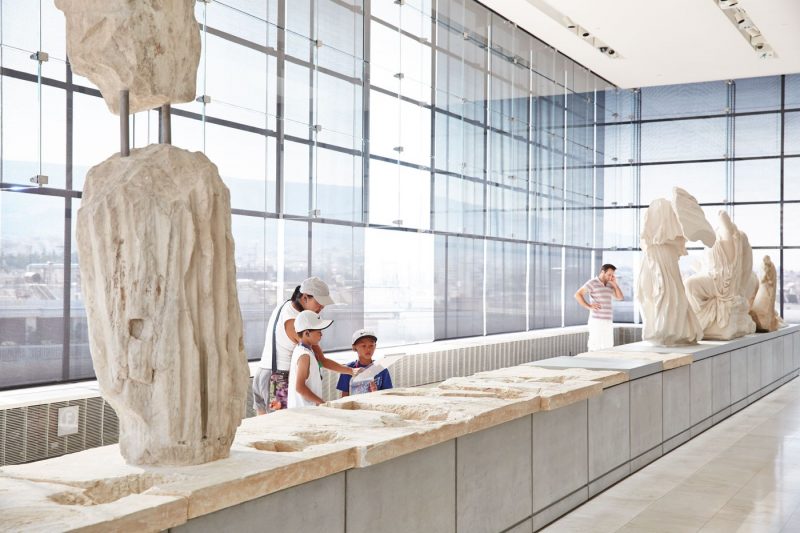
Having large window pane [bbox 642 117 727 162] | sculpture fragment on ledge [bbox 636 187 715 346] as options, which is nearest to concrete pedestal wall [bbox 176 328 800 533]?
A: sculpture fragment on ledge [bbox 636 187 715 346]

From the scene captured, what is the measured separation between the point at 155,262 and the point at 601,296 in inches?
383

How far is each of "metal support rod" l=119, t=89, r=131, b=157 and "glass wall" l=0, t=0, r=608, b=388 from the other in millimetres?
4294

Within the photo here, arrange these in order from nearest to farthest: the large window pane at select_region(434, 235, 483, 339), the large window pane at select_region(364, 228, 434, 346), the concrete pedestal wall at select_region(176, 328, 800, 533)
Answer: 1. the concrete pedestal wall at select_region(176, 328, 800, 533)
2. the large window pane at select_region(364, 228, 434, 346)
3. the large window pane at select_region(434, 235, 483, 339)

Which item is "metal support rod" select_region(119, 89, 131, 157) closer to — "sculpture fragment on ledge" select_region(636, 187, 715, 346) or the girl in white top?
the girl in white top

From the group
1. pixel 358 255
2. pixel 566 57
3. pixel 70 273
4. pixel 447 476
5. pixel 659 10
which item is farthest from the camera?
pixel 566 57

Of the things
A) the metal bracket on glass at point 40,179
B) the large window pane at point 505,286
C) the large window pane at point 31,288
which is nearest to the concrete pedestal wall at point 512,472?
the large window pane at point 31,288

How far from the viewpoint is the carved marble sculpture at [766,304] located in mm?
12664

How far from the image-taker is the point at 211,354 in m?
3.23

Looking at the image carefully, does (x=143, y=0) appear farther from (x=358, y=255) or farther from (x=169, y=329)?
(x=358, y=255)

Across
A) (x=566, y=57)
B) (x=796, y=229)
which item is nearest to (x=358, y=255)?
(x=566, y=57)

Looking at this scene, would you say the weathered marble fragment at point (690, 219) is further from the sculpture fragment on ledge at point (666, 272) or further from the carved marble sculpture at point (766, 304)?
the carved marble sculpture at point (766, 304)

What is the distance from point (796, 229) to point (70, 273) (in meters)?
17.4

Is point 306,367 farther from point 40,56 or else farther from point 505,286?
point 505,286

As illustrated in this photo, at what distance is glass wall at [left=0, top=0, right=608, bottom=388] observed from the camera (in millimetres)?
7320
